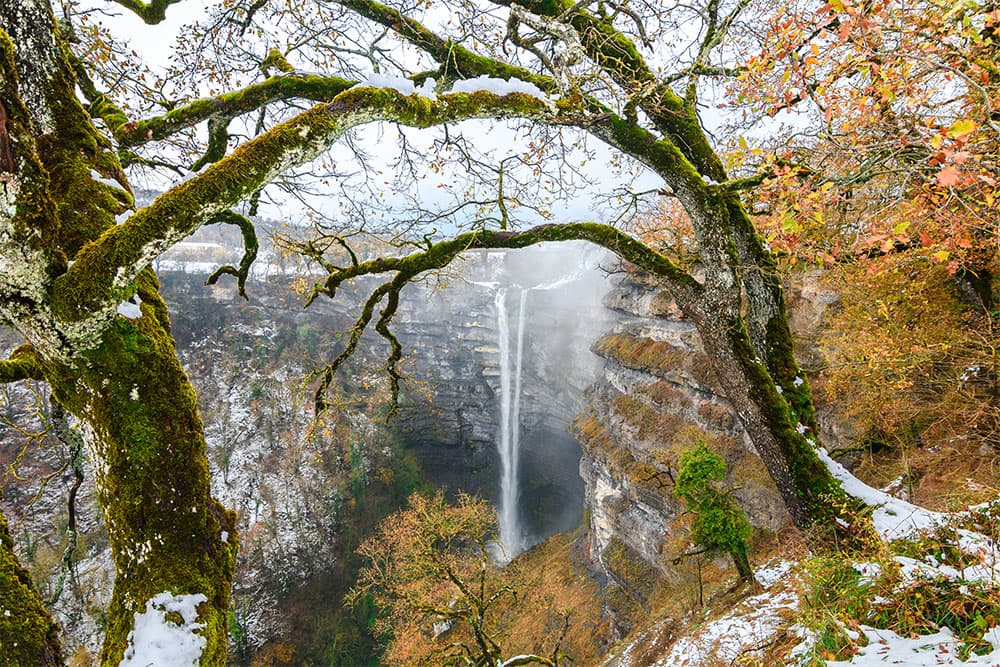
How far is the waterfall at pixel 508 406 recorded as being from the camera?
29.5 metres

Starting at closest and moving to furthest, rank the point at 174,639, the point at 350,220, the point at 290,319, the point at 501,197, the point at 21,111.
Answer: the point at 21,111, the point at 174,639, the point at 501,197, the point at 350,220, the point at 290,319

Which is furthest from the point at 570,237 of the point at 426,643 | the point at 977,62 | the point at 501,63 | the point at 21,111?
the point at 426,643

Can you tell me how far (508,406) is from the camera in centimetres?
3136

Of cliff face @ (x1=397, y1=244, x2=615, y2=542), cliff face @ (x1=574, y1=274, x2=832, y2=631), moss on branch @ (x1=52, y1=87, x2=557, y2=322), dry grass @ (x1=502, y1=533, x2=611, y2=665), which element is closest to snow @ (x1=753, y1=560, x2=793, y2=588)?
cliff face @ (x1=574, y1=274, x2=832, y2=631)

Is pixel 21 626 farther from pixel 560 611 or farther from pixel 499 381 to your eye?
pixel 499 381

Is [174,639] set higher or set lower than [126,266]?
lower

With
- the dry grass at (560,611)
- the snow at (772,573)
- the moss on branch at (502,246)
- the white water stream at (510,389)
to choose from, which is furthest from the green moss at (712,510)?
the white water stream at (510,389)

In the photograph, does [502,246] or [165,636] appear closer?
[165,636]

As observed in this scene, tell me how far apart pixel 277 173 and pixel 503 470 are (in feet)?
99.1

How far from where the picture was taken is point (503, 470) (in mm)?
30500

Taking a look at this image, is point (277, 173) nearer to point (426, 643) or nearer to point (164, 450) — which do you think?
point (164, 450)

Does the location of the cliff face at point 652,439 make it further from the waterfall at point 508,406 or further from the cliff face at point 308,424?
the waterfall at point 508,406

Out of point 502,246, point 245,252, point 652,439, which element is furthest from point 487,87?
point 652,439

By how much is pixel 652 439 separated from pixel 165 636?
15.0 m
